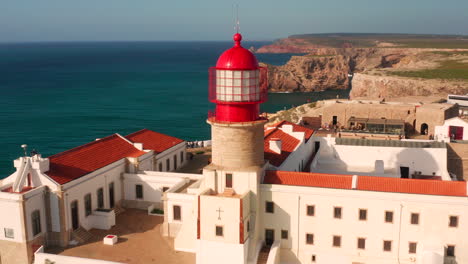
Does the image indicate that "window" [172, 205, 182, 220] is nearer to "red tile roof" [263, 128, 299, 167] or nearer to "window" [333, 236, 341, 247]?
"red tile roof" [263, 128, 299, 167]

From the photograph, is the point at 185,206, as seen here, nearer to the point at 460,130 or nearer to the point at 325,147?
the point at 325,147

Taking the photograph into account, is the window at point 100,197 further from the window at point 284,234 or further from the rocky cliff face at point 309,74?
the rocky cliff face at point 309,74

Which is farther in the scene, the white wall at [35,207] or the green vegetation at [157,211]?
the green vegetation at [157,211]

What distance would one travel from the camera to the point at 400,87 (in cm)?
9575

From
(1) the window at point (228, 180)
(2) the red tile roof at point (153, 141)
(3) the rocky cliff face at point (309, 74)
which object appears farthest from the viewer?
(3) the rocky cliff face at point (309, 74)

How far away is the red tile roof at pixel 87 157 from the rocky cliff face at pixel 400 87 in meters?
61.9

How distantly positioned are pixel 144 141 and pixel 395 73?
8575 cm

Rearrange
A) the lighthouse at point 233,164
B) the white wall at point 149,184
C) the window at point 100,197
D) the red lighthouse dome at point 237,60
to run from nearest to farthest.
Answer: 1. the red lighthouse dome at point 237,60
2. the lighthouse at point 233,164
3. the window at point 100,197
4. the white wall at point 149,184

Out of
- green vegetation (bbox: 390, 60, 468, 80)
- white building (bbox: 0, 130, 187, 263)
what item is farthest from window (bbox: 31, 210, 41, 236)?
green vegetation (bbox: 390, 60, 468, 80)

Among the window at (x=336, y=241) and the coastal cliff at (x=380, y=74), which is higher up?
the coastal cliff at (x=380, y=74)

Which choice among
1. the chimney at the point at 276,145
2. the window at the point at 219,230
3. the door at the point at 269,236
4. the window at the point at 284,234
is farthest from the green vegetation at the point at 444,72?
the window at the point at 219,230

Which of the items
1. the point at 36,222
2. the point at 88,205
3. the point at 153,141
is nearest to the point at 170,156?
the point at 153,141

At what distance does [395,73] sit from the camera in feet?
349

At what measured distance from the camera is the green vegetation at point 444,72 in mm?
96562
